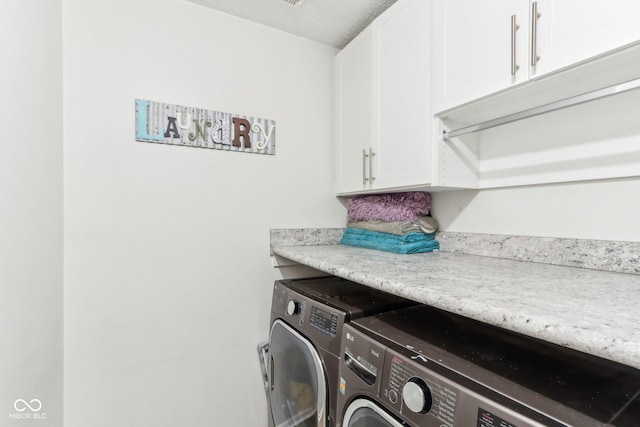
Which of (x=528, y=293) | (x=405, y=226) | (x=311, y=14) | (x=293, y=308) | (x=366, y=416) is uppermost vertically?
(x=311, y=14)

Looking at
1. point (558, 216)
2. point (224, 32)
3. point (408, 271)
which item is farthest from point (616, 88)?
point (224, 32)

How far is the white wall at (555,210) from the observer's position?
946 mm

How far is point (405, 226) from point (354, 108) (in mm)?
738

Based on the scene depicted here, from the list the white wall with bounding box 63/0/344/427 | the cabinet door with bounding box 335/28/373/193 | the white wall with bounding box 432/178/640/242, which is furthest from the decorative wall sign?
the white wall with bounding box 432/178/640/242

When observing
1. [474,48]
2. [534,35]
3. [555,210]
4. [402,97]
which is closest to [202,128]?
[402,97]

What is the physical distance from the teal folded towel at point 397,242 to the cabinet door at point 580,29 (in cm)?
81

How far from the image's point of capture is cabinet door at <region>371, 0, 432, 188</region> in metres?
1.25

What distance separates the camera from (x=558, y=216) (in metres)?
1.10

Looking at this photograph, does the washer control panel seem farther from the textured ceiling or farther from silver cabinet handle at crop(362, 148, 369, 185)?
the textured ceiling

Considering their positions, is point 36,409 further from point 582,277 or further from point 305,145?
point 582,277

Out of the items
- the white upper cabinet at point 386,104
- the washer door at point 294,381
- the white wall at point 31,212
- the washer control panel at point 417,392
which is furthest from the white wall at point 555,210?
the white wall at point 31,212

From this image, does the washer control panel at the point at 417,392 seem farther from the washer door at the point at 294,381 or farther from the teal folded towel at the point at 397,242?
the teal folded towel at the point at 397,242

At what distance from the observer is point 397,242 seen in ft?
4.68

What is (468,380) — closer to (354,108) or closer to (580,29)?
(580,29)
